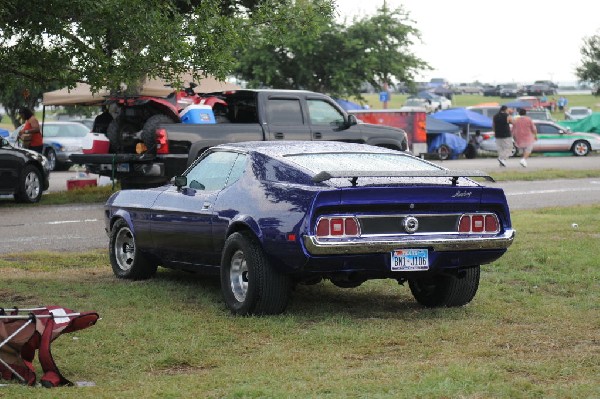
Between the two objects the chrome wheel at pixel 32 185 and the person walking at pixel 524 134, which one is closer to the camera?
the chrome wheel at pixel 32 185

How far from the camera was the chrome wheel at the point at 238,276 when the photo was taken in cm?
886

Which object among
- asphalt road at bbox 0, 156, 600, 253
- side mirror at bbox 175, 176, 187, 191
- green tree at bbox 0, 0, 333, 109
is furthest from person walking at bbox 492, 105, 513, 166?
side mirror at bbox 175, 176, 187, 191

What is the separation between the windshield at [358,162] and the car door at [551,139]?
32842mm

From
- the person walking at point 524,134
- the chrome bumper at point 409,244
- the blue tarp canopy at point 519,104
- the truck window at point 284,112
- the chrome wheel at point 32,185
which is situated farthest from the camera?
the blue tarp canopy at point 519,104

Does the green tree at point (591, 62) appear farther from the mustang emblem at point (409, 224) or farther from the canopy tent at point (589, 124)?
the mustang emblem at point (409, 224)

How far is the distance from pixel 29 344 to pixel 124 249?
4.50 meters

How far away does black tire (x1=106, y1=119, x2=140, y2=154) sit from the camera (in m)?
20.0

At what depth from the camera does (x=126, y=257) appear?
1107cm

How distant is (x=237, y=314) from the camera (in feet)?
28.7

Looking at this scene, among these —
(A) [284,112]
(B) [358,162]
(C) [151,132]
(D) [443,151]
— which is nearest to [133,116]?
(C) [151,132]

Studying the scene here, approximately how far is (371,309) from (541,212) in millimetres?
9325

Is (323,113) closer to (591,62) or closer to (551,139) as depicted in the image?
(551,139)

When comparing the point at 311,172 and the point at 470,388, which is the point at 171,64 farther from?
the point at 470,388

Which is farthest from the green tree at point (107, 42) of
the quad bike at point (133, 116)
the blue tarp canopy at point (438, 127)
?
the blue tarp canopy at point (438, 127)
